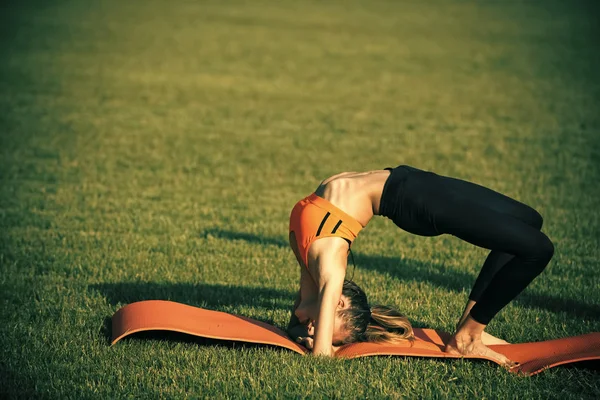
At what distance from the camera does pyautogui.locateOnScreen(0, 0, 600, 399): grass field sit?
5.83 metres

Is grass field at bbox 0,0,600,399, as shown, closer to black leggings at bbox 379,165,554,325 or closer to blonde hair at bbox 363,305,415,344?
blonde hair at bbox 363,305,415,344

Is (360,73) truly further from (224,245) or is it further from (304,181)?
(224,245)

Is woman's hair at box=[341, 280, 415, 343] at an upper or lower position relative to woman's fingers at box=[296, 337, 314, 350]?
upper

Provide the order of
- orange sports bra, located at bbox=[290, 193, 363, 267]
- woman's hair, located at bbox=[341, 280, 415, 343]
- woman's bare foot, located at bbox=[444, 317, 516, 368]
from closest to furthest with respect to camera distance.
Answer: orange sports bra, located at bbox=[290, 193, 363, 267]
woman's bare foot, located at bbox=[444, 317, 516, 368]
woman's hair, located at bbox=[341, 280, 415, 343]

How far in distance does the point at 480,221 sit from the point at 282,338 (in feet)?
5.43

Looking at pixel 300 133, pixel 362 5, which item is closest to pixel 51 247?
pixel 300 133

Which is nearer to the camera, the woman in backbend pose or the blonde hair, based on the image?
the woman in backbend pose

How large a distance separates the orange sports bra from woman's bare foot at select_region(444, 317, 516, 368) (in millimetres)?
1042

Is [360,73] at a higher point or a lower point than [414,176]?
lower

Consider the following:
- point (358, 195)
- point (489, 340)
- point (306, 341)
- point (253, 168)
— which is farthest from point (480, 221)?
point (253, 168)

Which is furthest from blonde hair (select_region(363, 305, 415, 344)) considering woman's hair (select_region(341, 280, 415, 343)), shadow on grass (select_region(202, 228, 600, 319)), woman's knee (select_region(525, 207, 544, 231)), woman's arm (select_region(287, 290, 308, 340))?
shadow on grass (select_region(202, 228, 600, 319))

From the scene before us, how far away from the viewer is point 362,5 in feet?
118

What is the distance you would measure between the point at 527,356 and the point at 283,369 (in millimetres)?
1784

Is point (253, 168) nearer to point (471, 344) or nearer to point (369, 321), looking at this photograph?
point (369, 321)
